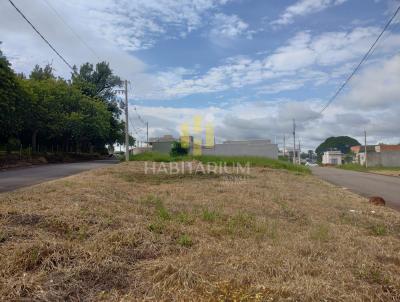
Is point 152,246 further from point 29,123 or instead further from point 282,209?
point 29,123

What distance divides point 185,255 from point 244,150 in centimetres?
4702

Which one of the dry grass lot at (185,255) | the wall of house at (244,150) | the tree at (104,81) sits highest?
the tree at (104,81)

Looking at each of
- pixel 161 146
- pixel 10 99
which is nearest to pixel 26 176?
pixel 10 99

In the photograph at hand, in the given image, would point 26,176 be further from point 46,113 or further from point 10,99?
point 46,113

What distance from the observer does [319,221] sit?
726 centimetres

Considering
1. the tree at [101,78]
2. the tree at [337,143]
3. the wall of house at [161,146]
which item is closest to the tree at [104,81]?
the tree at [101,78]

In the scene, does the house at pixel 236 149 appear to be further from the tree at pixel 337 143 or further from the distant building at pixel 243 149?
the tree at pixel 337 143

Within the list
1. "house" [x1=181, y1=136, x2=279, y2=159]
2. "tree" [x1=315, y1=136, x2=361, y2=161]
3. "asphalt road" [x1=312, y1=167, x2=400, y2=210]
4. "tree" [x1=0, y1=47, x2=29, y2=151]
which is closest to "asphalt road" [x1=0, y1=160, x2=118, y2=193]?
"tree" [x1=0, y1=47, x2=29, y2=151]

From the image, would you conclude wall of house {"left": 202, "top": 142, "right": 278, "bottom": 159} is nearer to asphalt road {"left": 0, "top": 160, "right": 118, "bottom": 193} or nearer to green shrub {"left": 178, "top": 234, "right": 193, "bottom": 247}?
asphalt road {"left": 0, "top": 160, "right": 118, "bottom": 193}

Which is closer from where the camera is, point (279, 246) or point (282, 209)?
point (279, 246)

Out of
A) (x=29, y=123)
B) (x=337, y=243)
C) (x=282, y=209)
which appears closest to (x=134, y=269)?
(x=337, y=243)

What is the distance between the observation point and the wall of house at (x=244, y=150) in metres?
50.5

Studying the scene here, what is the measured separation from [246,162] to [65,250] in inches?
1082

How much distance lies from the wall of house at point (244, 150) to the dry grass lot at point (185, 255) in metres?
42.9
